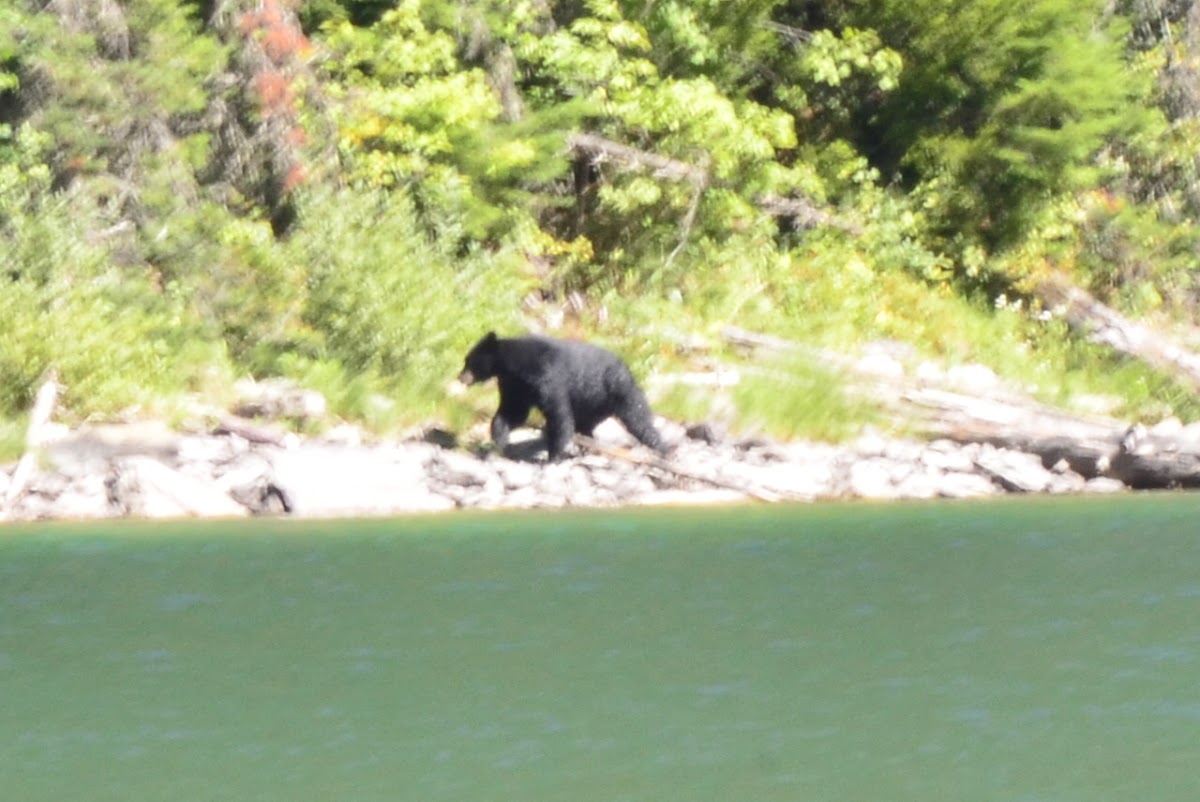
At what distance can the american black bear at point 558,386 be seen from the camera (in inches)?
606

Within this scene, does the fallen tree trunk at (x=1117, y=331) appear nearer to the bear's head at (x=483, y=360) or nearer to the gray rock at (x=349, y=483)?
the bear's head at (x=483, y=360)

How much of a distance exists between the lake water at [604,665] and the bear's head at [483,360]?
3.01 meters

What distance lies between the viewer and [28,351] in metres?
15.5

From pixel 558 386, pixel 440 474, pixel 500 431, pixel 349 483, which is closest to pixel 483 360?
pixel 500 431

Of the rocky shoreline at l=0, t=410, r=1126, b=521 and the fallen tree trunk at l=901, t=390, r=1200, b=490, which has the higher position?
the fallen tree trunk at l=901, t=390, r=1200, b=490

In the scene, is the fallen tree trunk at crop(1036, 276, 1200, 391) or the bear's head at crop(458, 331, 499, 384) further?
the fallen tree trunk at crop(1036, 276, 1200, 391)

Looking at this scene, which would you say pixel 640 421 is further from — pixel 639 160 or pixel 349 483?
pixel 639 160

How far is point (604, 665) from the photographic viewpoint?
7.94 metres

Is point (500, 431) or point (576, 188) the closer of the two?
point (500, 431)

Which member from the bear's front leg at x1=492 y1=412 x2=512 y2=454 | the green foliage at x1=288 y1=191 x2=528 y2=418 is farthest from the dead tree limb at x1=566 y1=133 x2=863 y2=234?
the bear's front leg at x1=492 y1=412 x2=512 y2=454

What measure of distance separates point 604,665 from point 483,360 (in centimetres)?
790

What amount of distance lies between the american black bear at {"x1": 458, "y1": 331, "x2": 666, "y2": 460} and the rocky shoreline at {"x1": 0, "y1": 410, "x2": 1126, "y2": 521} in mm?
227

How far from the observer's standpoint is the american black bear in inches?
606

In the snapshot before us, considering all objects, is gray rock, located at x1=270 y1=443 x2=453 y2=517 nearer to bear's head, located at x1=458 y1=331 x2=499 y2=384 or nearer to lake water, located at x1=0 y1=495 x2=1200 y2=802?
bear's head, located at x1=458 y1=331 x2=499 y2=384
